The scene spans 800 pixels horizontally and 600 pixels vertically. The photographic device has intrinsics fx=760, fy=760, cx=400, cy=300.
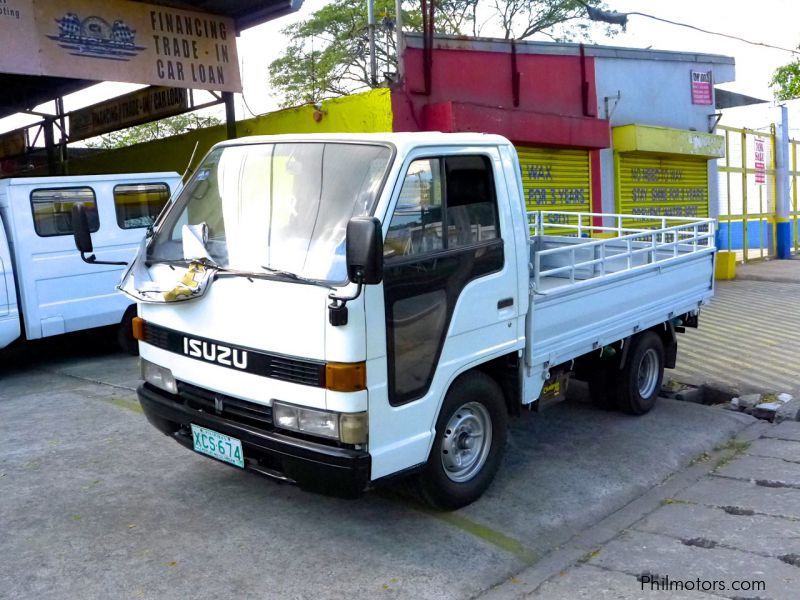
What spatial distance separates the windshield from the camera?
3.67 metres

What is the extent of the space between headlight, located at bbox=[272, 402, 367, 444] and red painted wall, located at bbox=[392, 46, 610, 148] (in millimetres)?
5925

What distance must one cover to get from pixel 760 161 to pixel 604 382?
44.7 feet

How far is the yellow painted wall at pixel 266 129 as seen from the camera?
8.97m

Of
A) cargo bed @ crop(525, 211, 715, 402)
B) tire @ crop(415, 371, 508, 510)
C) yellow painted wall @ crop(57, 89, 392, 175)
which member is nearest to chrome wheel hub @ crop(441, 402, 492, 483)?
tire @ crop(415, 371, 508, 510)

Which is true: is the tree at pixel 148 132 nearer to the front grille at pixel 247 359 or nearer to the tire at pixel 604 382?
the tire at pixel 604 382

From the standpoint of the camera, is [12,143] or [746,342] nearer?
[746,342]

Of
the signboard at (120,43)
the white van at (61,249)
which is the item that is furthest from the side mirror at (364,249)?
the signboard at (120,43)

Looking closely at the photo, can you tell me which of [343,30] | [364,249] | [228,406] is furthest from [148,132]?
[364,249]

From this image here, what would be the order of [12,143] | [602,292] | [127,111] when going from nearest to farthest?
1. [602,292]
2. [127,111]
3. [12,143]

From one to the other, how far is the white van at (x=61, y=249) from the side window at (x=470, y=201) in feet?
16.8

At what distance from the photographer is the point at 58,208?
7699mm

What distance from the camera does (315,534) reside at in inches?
156

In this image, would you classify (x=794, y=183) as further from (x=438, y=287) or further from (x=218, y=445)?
(x=218, y=445)

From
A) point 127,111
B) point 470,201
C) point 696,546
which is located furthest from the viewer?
point 127,111
